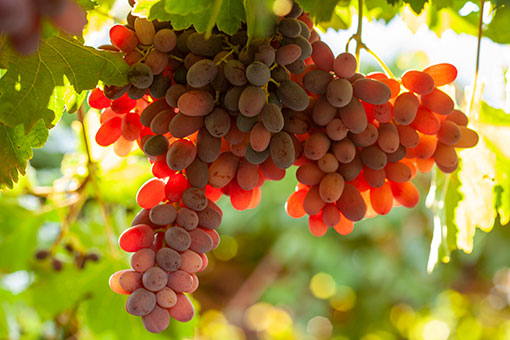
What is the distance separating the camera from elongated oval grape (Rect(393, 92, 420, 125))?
526 mm

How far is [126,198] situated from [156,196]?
541 millimetres

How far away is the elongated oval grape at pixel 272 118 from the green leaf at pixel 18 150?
0.21 meters

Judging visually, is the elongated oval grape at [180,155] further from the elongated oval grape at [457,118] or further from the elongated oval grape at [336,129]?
the elongated oval grape at [457,118]

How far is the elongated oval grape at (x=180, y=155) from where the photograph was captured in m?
0.49

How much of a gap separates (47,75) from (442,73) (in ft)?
1.29

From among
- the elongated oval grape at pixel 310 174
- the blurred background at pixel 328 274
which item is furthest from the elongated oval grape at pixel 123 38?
the blurred background at pixel 328 274

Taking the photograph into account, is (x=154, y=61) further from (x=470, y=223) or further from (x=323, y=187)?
(x=470, y=223)

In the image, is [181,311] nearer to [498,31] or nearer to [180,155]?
[180,155]

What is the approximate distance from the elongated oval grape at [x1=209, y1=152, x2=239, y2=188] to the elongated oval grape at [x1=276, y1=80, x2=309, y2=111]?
77 mm

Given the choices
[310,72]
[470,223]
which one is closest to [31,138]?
[310,72]

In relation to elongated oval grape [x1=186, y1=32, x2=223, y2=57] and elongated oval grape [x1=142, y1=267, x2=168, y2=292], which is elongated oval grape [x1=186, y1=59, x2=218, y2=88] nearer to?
elongated oval grape [x1=186, y1=32, x2=223, y2=57]

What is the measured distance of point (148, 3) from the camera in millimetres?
496

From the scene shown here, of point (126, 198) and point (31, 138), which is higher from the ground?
point (31, 138)

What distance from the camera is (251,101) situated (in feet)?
1.51
